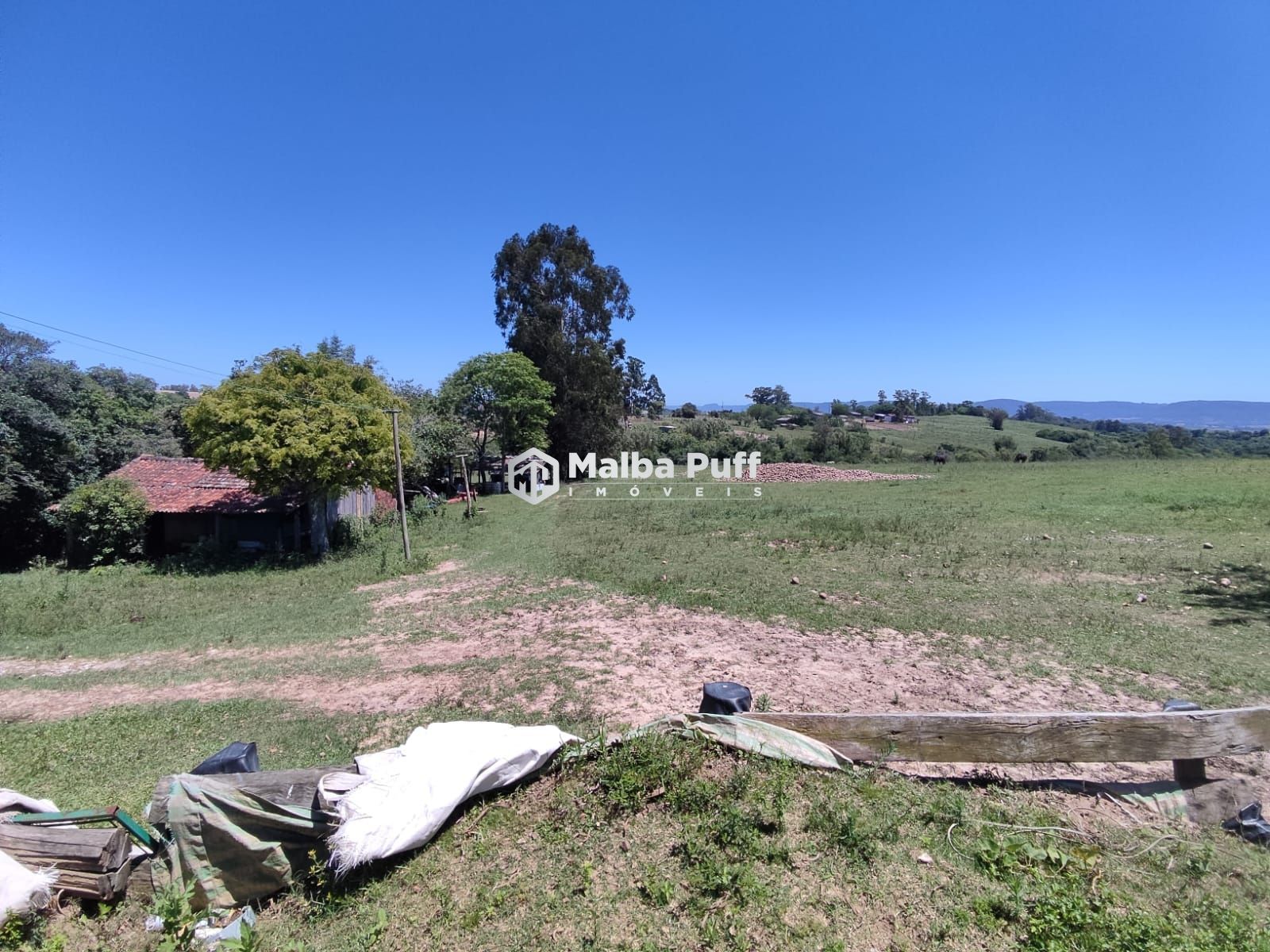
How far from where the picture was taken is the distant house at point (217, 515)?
14.0 meters

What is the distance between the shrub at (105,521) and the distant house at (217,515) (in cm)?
48

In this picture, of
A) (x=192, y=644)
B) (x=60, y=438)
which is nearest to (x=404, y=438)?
(x=192, y=644)

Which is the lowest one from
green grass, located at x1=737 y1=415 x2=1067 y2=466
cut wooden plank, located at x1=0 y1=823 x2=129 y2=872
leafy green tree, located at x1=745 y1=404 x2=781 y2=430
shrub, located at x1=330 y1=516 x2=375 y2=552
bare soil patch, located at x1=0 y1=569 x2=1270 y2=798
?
bare soil patch, located at x1=0 y1=569 x2=1270 y2=798

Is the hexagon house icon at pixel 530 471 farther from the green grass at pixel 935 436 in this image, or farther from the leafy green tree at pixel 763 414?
the leafy green tree at pixel 763 414

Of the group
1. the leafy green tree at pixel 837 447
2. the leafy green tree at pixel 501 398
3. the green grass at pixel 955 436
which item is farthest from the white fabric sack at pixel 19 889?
the green grass at pixel 955 436

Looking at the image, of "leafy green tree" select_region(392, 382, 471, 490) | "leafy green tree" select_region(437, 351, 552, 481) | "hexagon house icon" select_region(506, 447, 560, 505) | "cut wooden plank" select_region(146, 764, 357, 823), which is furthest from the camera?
"hexagon house icon" select_region(506, 447, 560, 505)

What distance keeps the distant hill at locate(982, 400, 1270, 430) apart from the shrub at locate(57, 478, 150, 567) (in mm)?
163214

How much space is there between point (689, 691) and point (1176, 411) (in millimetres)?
226623

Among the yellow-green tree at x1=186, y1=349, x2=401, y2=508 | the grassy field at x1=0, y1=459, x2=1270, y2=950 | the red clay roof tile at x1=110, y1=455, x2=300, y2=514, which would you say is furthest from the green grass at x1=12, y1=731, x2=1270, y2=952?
the red clay roof tile at x1=110, y1=455, x2=300, y2=514

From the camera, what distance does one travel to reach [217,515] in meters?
14.1

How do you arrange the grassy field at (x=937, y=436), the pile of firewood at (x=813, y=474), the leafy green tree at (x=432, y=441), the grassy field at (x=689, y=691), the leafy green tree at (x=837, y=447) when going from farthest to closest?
the grassy field at (x=937, y=436)
the leafy green tree at (x=837, y=447)
the pile of firewood at (x=813, y=474)
the leafy green tree at (x=432, y=441)
the grassy field at (x=689, y=691)

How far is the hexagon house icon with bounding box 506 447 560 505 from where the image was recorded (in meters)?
25.1

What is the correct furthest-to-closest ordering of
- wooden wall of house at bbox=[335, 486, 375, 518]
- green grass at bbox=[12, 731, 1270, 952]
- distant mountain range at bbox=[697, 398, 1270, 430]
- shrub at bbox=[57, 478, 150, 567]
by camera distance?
distant mountain range at bbox=[697, 398, 1270, 430] < wooden wall of house at bbox=[335, 486, 375, 518] < shrub at bbox=[57, 478, 150, 567] < green grass at bbox=[12, 731, 1270, 952]

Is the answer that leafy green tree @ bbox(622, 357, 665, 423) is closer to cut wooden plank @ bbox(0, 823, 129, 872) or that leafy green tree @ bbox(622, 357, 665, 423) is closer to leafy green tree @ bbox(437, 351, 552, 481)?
leafy green tree @ bbox(437, 351, 552, 481)
